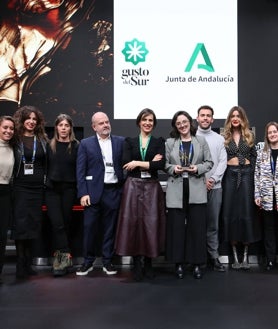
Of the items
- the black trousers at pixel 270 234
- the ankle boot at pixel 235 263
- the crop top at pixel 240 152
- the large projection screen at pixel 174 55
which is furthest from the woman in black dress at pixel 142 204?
the large projection screen at pixel 174 55

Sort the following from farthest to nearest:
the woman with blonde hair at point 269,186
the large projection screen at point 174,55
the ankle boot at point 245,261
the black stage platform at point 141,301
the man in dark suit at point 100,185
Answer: the large projection screen at point 174,55 < the ankle boot at point 245,261 < the woman with blonde hair at point 269,186 < the man in dark suit at point 100,185 < the black stage platform at point 141,301

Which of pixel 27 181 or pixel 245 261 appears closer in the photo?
pixel 27 181

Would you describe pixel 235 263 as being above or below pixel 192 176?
below

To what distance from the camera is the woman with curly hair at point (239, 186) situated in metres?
3.56

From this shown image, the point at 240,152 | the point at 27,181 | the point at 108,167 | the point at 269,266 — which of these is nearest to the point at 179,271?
the point at 269,266

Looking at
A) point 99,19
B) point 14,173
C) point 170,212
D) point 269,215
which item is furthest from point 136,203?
point 99,19

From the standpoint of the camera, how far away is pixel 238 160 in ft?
11.7

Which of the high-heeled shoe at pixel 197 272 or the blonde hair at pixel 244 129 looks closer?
the high-heeled shoe at pixel 197 272

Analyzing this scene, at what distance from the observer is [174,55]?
5.61 m

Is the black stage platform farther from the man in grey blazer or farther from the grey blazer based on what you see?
the grey blazer

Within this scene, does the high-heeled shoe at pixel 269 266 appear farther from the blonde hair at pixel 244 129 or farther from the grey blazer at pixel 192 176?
the blonde hair at pixel 244 129

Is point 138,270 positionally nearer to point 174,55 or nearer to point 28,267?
point 28,267

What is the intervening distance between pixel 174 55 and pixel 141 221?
324 centimetres

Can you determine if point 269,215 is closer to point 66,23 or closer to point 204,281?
point 204,281
